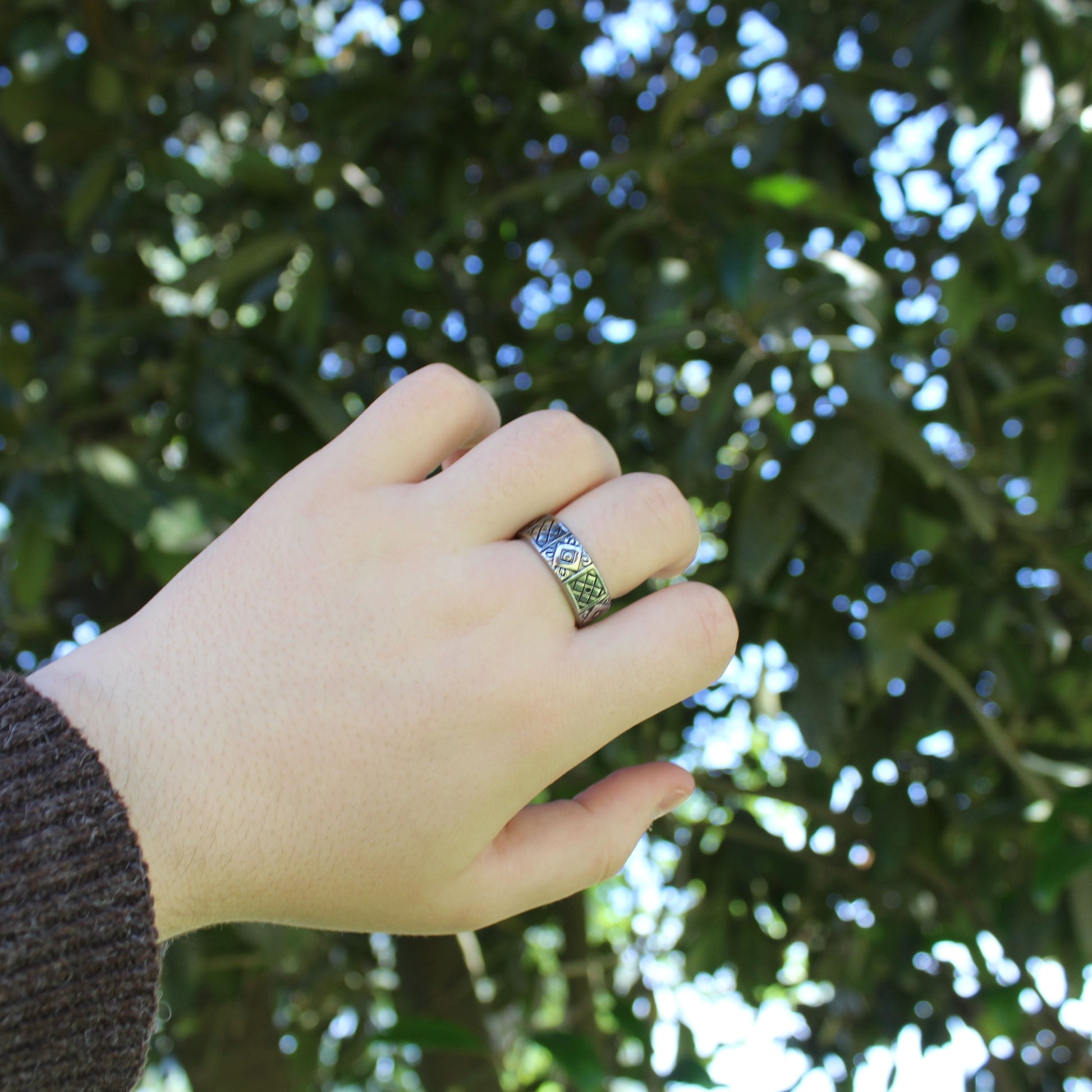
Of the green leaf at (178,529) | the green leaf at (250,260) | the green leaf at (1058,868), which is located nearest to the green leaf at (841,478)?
the green leaf at (1058,868)

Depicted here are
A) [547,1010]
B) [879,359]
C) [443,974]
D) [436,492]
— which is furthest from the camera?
[547,1010]

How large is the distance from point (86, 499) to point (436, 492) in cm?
83

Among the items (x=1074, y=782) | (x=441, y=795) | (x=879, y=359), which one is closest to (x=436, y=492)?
(x=441, y=795)

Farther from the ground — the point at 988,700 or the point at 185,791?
the point at 185,791

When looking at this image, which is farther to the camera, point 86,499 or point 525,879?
point 86,499

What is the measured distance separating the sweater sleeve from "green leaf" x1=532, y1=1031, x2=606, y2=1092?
28.9 inches

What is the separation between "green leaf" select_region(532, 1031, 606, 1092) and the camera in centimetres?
112

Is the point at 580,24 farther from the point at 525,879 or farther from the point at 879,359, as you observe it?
the point at 525,879

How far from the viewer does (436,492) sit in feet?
1.93

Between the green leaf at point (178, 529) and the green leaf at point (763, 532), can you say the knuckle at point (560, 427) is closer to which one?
the green leaf at point (763, 532)

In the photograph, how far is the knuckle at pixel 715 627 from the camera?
23.5 inches

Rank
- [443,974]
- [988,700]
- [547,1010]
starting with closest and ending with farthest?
[988,700] → [443,974] → [547,1010]

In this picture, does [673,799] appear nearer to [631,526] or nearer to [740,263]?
[631,526]

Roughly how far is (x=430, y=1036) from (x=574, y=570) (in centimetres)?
77
